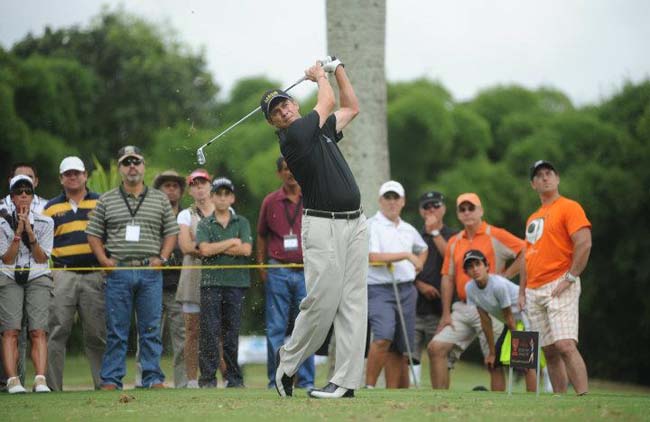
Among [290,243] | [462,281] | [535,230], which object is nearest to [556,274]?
[535,230]

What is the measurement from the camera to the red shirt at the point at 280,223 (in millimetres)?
11922

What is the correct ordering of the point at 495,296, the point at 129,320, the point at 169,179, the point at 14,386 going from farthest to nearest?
the point at 169,179 < the point at 495,296 < the point at 129,320 < the point at 14,386

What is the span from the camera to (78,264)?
1159 centimetres

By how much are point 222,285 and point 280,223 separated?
92 centimetres

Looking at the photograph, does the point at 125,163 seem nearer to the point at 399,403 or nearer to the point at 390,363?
the point at 390,363

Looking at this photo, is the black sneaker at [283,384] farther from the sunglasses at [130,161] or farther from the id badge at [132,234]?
the sunglasses at [130,161]

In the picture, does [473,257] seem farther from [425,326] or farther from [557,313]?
[425,326]

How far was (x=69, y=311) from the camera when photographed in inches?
456

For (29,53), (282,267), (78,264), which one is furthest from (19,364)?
(29,53)

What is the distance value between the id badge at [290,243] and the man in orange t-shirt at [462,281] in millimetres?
1666

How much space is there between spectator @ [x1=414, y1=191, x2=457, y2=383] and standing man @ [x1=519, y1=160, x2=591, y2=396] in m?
2.15

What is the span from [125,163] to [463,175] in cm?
1972

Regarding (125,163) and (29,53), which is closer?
(125,163)

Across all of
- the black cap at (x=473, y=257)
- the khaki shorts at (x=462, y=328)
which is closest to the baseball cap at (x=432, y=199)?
the khaki shorts at (x=462, y=328)
